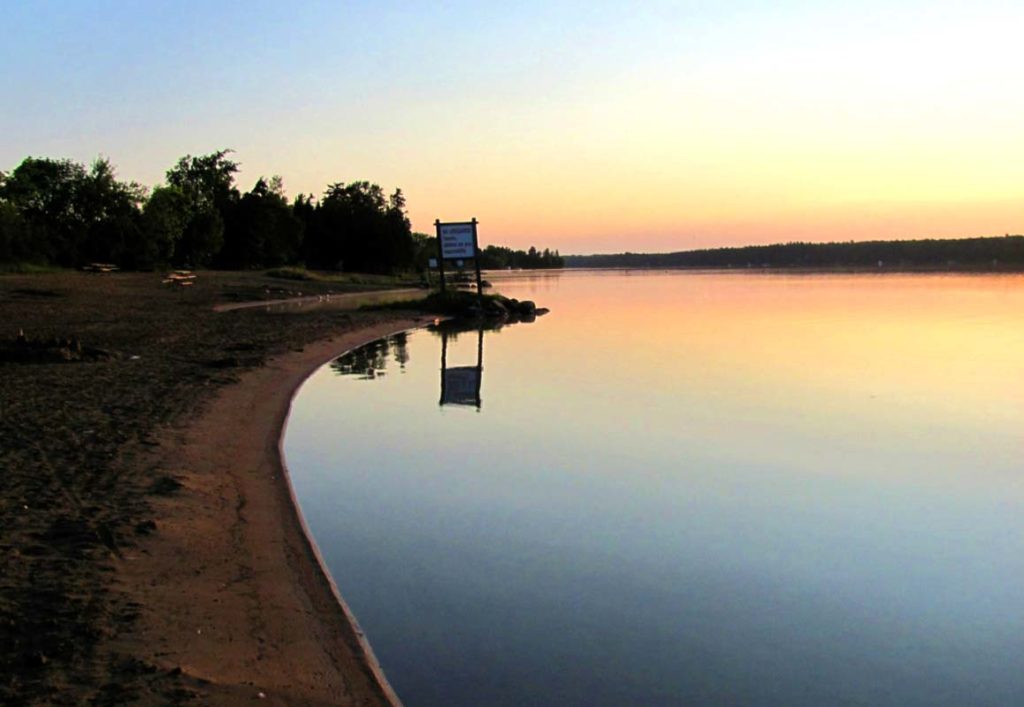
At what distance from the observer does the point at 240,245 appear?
66.9 meters

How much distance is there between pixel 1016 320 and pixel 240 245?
53.7 meters

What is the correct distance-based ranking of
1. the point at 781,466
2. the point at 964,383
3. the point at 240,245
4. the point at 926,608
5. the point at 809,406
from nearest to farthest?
the point at 926,608, the point at 781,466, the point at 809,406, the point at 964,383, the point at 240,245

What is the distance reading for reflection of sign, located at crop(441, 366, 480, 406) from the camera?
49.2 ft

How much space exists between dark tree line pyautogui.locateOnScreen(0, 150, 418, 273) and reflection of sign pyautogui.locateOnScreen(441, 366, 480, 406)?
30310 millimetres

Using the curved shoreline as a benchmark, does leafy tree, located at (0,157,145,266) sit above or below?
above

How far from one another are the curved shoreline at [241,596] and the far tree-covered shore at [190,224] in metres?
37.5

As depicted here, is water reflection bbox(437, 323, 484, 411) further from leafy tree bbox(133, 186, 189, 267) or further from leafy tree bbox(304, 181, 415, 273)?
leafy tree bbox(304, 181, 415, 273)

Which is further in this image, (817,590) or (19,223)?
(19,223)

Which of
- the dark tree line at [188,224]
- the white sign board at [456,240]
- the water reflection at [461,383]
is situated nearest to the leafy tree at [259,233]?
the dark tree line at [188,224]

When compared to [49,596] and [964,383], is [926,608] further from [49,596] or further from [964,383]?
[964,383]

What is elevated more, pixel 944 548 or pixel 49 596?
pixel 49 596

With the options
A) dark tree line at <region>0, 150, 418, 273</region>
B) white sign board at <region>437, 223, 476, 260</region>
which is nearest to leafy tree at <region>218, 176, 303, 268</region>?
dark tree line at <region>0, 150, 418, 273</region>

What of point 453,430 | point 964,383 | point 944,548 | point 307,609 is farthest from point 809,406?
point 307,609

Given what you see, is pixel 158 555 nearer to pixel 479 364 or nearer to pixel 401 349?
pixel 479 364
